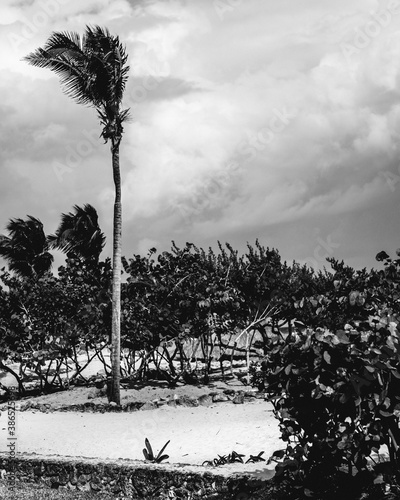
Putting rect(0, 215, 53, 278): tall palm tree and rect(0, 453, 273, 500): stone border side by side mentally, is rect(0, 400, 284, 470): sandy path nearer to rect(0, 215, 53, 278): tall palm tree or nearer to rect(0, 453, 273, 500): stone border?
rect(0, 453, 273, 500): stone border

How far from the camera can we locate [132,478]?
654cm

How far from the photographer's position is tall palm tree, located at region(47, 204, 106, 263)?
90.3ft

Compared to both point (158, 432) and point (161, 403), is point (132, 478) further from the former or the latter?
point (161, 403)

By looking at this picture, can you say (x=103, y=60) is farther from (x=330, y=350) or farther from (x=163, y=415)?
(x=330, y=350)

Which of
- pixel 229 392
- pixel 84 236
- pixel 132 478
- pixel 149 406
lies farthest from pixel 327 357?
pixel 84 236

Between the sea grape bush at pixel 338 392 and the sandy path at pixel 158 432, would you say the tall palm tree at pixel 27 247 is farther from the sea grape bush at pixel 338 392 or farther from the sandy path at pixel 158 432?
the sea grape bush at pixel 338 392

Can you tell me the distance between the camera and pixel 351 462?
4711 millimetres

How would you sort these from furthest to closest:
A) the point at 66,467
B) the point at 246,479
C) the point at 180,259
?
the point at 180,259 → the point at 66,467 → the point at 246,479

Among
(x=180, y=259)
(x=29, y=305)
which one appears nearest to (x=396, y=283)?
(x=180, y=259)

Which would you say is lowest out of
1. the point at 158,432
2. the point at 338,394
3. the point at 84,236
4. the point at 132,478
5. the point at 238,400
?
the point at 132,478

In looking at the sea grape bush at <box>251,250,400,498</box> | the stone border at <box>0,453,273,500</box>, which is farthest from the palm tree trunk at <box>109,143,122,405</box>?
the sea grape bush at <box>251,250,400,498</box>

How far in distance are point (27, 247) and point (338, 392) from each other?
32.9 metres

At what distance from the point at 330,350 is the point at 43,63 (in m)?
13.6

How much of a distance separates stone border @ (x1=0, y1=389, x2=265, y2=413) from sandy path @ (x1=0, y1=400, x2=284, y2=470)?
327 mm
